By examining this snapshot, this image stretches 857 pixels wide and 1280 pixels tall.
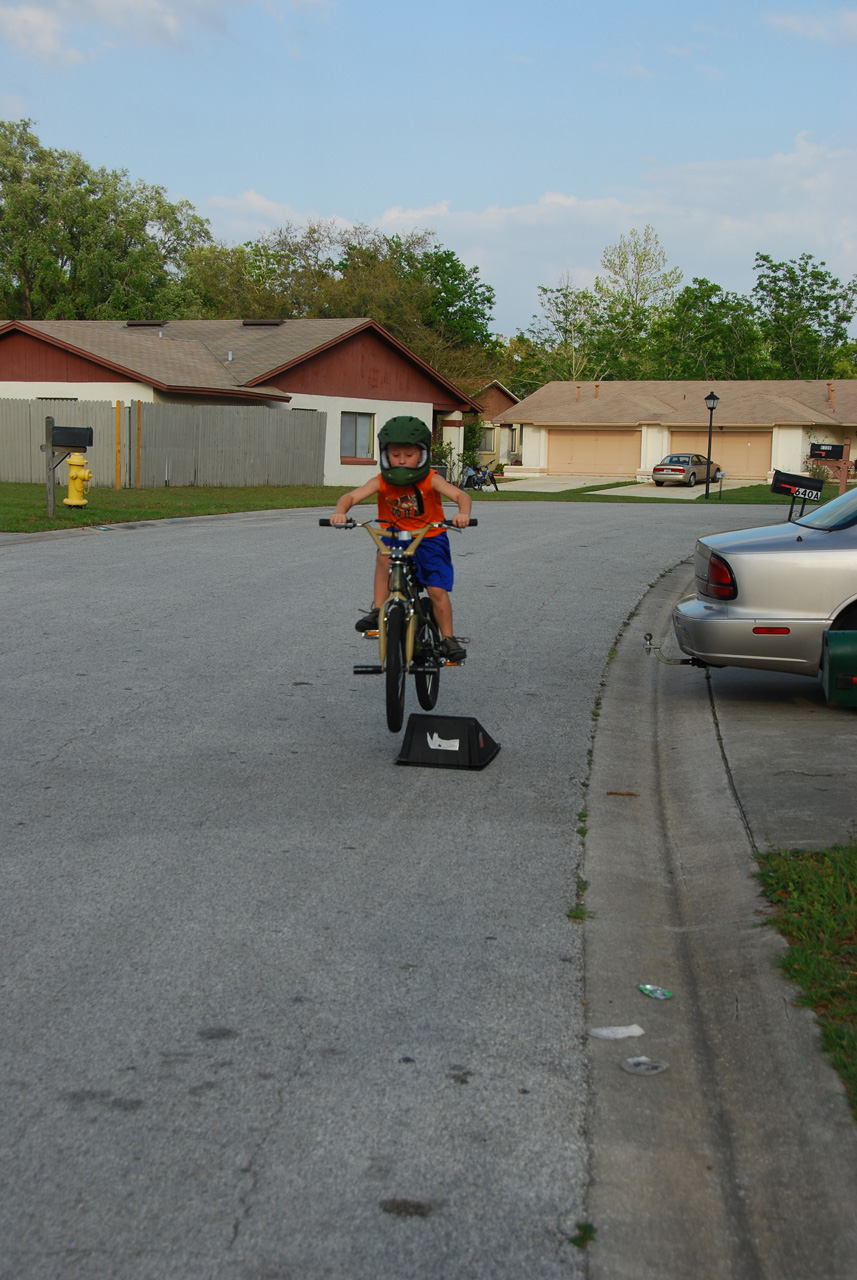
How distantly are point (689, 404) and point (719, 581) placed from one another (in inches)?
2318

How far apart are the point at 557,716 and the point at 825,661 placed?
5.59ft

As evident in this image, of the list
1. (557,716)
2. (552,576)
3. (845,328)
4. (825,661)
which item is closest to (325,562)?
(552,576)

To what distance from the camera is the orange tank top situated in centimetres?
729

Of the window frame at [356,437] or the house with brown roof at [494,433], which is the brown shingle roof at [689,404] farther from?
the window frame at [356,437]

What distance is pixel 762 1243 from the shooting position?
2824 mm

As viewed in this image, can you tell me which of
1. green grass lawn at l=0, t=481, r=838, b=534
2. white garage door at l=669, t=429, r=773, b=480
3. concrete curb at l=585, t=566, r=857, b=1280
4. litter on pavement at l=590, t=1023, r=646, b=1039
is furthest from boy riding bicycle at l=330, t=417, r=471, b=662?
white garage door at l=669, t=429, r=773, b=480

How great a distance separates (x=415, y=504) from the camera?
24.0 ft

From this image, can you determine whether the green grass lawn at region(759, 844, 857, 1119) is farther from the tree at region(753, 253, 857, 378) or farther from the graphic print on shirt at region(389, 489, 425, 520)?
the tree at region(753, 253, 857, 378)

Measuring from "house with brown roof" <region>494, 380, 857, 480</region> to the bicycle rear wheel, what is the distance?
5417 centimetres

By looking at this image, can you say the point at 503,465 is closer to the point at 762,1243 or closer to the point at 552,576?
the point at 552,576

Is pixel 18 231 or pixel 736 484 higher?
pixel 18 231

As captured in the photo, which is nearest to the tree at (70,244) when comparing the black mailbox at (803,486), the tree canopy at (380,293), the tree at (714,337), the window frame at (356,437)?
the tree canopy at (380,293)

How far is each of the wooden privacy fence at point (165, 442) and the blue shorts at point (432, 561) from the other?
24.4 metres

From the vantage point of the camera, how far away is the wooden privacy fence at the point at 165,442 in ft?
102
